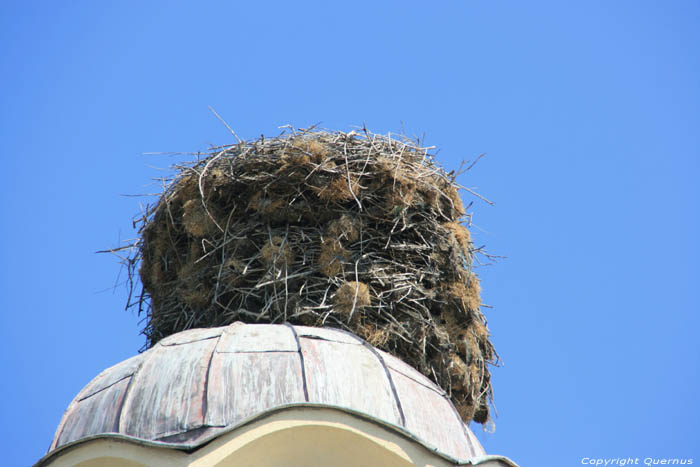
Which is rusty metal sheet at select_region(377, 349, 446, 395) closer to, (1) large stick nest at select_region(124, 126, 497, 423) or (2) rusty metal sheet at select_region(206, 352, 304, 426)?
(2) rusty metal sheet at select_region(206, 352, 304, 426)

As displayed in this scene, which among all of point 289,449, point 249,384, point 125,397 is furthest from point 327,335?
point 125,397

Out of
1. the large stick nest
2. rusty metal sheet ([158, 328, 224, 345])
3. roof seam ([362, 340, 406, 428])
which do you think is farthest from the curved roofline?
the large stick nest

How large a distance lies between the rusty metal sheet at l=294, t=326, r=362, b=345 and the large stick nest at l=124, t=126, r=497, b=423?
2.93 ft

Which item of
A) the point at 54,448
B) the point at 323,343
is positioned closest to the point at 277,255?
the point at 323,343

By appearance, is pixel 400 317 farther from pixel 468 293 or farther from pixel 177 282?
pixel 177 282

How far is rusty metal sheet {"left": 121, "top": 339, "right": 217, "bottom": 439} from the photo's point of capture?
572 cm

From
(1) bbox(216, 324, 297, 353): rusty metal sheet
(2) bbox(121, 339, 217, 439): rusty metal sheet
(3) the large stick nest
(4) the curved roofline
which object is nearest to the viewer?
(4) the curved roofline

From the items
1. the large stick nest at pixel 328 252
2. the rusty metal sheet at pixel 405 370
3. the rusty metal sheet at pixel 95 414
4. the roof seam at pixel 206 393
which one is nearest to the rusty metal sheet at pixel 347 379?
the rusty metal sheet at pixel 405 370

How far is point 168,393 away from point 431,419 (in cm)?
137

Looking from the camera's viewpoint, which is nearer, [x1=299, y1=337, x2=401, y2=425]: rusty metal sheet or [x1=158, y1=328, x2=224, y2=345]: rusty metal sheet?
[x1=299, y1=337, x2=401, y2=425]: rusty metal sheet

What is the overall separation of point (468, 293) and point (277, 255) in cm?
135

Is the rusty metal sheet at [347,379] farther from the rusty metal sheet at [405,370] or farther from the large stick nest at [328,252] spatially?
the large stick nest at [328,252]

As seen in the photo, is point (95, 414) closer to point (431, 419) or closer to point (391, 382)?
point (391, 382)

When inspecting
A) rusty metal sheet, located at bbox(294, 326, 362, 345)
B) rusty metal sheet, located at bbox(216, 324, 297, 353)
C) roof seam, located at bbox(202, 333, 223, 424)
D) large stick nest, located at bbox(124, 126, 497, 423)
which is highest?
large stick nest, located at bbox(124, 126, 497, 423)
